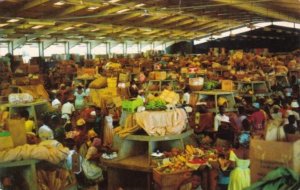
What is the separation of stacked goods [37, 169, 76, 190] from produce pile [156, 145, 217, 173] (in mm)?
1720

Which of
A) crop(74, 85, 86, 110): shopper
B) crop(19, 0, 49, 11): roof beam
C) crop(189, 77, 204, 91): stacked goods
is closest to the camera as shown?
crop(189, 77, 204, 91): stacked goods

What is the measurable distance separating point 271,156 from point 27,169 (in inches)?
117

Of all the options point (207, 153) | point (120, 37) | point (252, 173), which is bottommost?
point (207, 153)

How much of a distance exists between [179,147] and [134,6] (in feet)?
47.9

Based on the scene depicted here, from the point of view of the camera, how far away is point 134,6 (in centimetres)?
2077

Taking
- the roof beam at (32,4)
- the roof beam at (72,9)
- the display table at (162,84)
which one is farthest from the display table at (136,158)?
the roof beam at (72,9)

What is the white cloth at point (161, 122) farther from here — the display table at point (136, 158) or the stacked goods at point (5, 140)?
the stacked goods at point (5, 140)

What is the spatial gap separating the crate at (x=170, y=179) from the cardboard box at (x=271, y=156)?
3.23 metres

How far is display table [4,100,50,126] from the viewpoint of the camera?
927 cm

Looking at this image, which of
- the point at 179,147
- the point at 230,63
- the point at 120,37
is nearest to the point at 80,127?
the point at 179,147

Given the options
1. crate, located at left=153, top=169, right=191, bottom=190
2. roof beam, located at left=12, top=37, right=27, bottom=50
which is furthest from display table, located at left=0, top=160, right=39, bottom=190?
roof beam, located at left=12, top=37, right=27, bottom=50

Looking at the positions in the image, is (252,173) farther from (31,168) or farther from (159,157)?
(159,157)

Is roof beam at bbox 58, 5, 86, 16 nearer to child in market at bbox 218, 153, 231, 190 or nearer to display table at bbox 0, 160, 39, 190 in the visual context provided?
child in market at bbox 218, 153, 231, 190

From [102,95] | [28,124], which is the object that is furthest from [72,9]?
[28,124]
